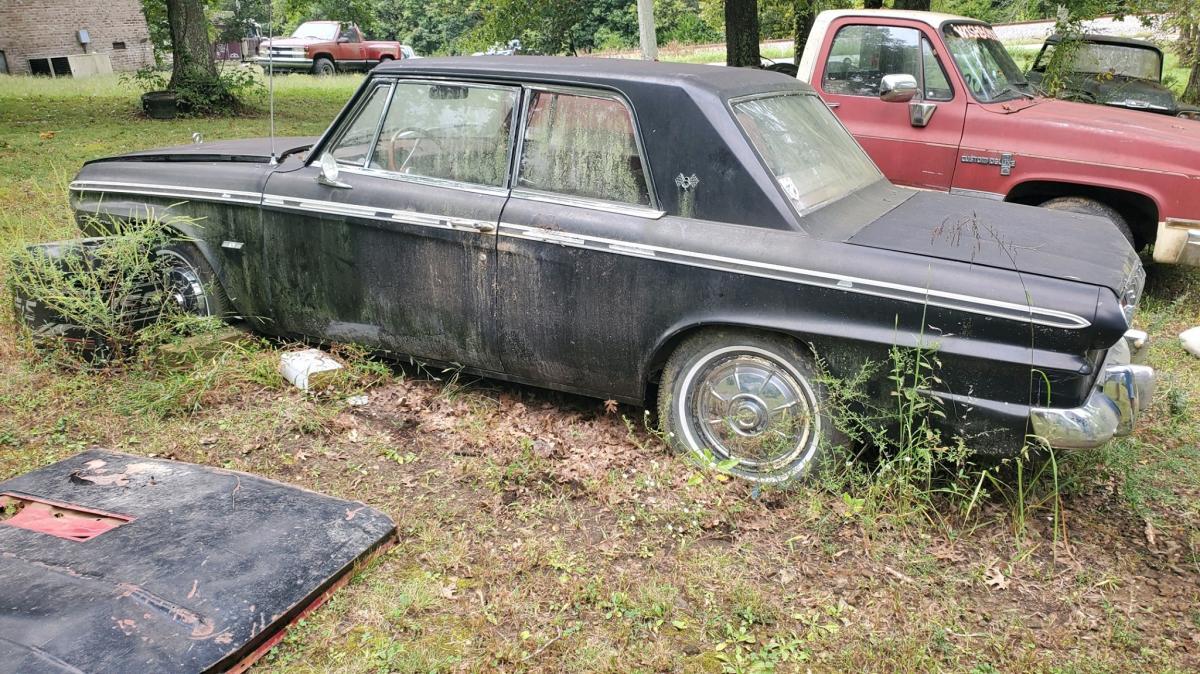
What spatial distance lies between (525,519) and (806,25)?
40.4 ft

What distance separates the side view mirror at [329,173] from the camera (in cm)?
412

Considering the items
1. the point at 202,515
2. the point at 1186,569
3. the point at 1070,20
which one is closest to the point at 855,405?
the point at 1186,569

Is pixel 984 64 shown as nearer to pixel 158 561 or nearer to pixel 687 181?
pixel 687 181

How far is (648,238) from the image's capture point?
349 centimetres

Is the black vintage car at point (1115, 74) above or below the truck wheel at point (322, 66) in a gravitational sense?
below

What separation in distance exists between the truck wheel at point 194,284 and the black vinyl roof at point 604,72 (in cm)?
151

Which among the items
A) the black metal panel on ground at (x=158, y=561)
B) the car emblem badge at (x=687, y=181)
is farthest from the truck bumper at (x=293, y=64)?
the car emblem badge at (x=687, y=181)

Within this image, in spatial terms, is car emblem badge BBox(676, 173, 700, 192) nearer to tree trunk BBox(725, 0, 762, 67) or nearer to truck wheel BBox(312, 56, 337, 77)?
tree trunk BBox(725, 0, 762, 67)

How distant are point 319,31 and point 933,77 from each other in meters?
24.9

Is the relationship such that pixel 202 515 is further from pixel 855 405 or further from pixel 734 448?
pixel 855 405

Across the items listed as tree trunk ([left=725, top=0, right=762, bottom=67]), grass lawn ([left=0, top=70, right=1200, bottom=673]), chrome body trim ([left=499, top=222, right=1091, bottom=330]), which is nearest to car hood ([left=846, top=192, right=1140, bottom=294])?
chrome body trim ([left=499, top=222, right=1091, bottom=330])

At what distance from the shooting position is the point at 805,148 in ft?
12.6

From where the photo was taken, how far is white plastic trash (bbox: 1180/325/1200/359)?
16.6 ft

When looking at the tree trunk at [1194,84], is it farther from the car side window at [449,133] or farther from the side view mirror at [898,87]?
the car side window at [449,133]
